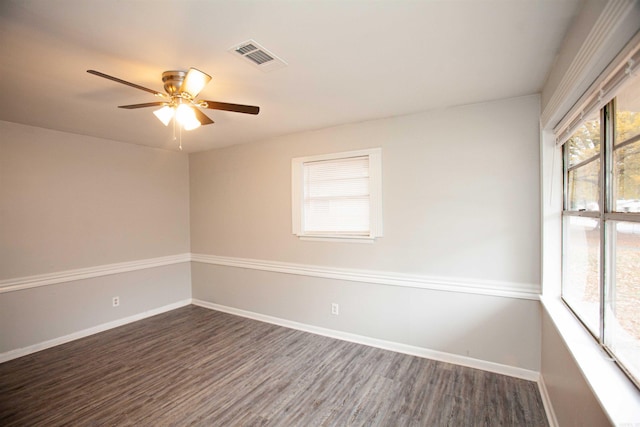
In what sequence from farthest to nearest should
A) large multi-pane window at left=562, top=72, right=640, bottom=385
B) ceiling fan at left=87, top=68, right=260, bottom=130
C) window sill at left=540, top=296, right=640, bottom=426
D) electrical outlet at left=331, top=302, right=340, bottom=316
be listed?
electrical outlet at left=331, top=302, right=340, bottom=316 → ceiling fan at left=87, top=68, right=260, bottom=130 → large multi-pane window at left=562, top=72, right=640, bottom=385 → window sill at left=540, top=296, right=640, bottom=426

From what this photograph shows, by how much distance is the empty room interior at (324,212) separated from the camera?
143cm

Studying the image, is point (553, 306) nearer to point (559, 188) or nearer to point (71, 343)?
point (559, 188)

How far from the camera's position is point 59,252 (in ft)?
11.2

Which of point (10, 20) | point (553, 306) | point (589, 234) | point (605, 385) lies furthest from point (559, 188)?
point (10, 20)

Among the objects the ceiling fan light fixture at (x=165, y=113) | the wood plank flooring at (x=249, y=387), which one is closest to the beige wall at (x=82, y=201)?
the wood plank flooring at (x=249, y=387)

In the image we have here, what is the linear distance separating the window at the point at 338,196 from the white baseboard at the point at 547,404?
5.94ft

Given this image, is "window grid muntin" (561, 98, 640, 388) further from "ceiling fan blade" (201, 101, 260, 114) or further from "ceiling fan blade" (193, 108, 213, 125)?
"ceiling fan blade" (193, 108, 213, 125)

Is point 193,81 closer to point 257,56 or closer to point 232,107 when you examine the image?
point 232,107

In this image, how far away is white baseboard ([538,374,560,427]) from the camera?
1.94 m

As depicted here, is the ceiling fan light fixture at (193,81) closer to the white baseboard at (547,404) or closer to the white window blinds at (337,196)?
the white window blinds at (337,196)

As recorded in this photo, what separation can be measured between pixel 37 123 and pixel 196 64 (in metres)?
2.55

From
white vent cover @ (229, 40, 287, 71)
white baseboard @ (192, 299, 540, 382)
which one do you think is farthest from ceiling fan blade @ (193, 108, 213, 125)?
white baseboard @ (192, 299, 540, 382)

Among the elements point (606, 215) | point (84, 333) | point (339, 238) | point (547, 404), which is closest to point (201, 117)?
point (339, 238)

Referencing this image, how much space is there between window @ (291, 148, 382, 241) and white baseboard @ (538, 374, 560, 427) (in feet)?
5.94
